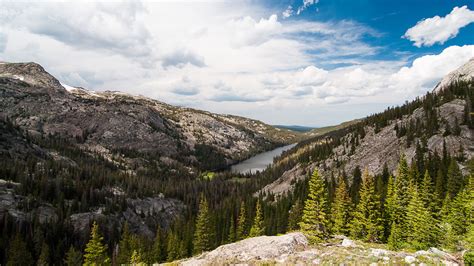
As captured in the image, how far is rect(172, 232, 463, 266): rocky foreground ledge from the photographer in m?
21.3

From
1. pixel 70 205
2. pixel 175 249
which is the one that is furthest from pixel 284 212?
pixel 70 205

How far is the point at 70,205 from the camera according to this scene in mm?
163625

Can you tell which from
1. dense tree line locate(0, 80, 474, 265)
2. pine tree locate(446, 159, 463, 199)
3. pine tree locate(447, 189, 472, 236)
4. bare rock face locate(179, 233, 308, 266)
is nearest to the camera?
bare rock face locate(179, 233, 308, 266)

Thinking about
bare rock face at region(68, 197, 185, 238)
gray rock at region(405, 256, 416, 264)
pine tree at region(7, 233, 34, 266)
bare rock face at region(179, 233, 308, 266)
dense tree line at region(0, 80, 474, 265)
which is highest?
gray rock at region(405, 256, 416, 264)

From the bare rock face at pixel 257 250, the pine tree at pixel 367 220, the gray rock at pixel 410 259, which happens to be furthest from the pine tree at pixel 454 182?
the gray rock at pixel 410 259

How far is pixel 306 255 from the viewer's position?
24.2m

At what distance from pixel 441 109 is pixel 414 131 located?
2243 centimetres

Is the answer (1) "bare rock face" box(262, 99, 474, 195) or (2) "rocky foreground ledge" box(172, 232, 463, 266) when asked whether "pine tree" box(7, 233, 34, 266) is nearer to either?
(2) "rocky foreground ledge" box(172, 232, 463, 266)

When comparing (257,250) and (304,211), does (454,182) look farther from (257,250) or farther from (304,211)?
(257,250)

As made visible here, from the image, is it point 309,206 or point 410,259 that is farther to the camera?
point 309,206

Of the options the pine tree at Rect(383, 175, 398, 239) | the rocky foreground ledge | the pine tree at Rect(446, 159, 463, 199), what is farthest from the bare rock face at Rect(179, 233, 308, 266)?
the pine tree at Rect(446, 159, 463, 199)

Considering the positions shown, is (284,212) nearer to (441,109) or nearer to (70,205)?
(441,109)

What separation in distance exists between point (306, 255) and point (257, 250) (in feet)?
14.9

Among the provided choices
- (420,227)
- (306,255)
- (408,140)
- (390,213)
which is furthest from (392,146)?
(306,255)
